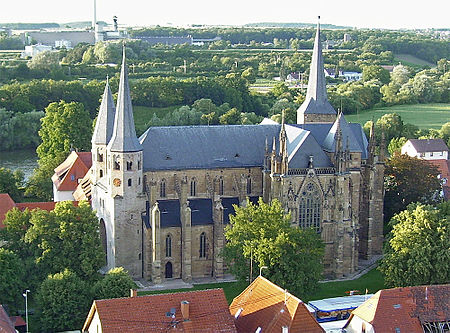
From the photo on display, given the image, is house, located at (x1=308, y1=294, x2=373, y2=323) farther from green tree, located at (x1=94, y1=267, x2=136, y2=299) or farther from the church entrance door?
green tree, located at (x1=94, y1=267, x2=136, y2=299)

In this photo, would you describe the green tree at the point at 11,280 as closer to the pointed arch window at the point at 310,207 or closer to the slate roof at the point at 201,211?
the slate roof at the point at 201,211

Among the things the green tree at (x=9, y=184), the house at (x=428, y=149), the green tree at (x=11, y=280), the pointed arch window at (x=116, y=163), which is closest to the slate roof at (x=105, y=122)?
the pointed arch window at (x=116, y=163)

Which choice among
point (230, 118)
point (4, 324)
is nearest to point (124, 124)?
point (4, 324)

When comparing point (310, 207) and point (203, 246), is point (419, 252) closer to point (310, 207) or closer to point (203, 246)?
point (310, 207)

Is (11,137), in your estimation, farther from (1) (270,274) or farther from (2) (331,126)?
(1) (270,274)

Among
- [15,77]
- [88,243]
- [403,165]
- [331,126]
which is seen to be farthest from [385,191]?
[15,77]
